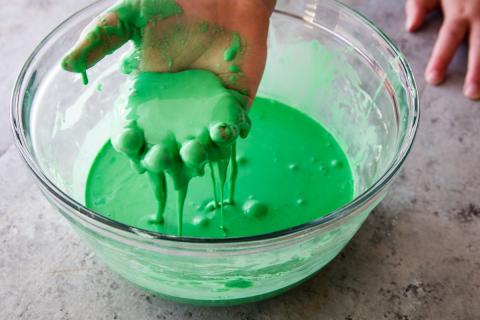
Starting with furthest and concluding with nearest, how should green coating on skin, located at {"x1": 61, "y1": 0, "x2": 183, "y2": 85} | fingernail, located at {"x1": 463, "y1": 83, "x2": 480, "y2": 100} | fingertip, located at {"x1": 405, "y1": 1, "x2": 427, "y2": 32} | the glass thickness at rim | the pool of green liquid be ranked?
fingertip, located at {"x1": 405, "y1": 1, "x2": 427, "y2": 32} → fingernail, located at {"x1": 463, "y1": 83, "x2": 480, "y2": 100} → the pool of green liquid → green coating on skin, located at {"x1": 61, "y1": 0, "x2": 183, "y2": 85} → the glass thickness at rim

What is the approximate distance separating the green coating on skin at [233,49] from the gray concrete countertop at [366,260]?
36 cm

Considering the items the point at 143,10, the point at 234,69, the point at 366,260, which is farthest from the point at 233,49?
the point at 366,260

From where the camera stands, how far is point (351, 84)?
44.7 inches

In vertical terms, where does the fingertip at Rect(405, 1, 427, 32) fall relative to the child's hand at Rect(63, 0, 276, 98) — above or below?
below

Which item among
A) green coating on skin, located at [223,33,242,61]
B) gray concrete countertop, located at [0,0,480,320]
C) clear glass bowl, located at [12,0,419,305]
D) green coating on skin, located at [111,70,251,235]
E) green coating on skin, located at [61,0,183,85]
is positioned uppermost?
green coating on skin, located at [61,0,183,85]

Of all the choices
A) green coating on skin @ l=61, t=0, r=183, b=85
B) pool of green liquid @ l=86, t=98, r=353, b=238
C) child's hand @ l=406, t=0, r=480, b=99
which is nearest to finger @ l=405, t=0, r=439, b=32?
child's hand @ l=406, t=0, r=480, b=99

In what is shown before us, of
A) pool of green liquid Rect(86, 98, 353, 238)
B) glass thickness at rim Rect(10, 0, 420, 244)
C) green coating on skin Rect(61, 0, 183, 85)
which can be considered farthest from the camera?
pool of green liquid Rect(86, 98, 353, 238)

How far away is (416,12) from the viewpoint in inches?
51.6

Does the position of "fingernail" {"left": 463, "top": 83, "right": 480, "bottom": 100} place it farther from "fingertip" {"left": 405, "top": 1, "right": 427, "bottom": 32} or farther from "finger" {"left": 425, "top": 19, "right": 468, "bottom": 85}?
"fingertip" {"left": 405, "top": 1, "right": 427, "bottom": 32}

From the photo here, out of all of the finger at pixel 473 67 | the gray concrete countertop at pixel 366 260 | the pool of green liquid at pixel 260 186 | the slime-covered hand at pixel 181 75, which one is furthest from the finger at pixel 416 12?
the slime-covered hand at pixel 181 75

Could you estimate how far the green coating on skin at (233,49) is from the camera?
862 millimetres

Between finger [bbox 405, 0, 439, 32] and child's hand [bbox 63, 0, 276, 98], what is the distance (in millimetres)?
541

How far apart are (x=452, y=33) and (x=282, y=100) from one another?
0.39 metres

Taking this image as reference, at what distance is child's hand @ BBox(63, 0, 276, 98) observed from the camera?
2.79 feet
